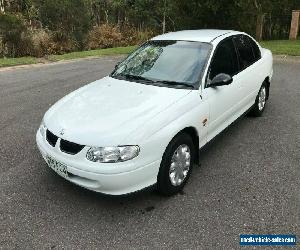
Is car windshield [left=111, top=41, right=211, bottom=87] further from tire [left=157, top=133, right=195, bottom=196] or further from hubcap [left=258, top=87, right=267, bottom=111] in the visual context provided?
hubcap [left=258, top=87, right=267, bottom=111]

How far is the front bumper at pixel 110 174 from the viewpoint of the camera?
3.39m

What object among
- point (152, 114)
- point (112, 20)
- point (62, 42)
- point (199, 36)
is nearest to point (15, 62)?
point (62, 42)

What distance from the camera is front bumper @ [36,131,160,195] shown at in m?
3.39

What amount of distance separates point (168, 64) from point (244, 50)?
154 cm

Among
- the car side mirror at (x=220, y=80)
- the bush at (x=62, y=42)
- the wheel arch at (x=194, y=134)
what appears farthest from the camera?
the bush at (x=62, y=42)

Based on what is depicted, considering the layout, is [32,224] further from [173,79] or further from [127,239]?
[173,79]

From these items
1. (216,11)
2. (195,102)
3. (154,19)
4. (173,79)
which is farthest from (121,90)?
(154,19)

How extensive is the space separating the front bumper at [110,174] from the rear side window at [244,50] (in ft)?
8.47

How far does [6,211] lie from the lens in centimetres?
379

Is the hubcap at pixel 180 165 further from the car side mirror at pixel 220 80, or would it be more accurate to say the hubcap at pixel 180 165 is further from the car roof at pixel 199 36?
the car roof at pixel 199 36

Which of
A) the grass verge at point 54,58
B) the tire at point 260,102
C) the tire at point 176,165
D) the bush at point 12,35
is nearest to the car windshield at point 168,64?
the tire at point 176,165

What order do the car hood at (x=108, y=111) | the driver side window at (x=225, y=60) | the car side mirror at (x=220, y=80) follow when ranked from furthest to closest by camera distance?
the driver side window at (x=225, y=60) < the car side mirror at (x=220, y=80) < the car hood at (x=108, y=111)

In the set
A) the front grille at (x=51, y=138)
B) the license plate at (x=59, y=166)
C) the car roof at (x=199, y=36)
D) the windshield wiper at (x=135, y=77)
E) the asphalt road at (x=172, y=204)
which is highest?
the car roof at (x=199, y=36)

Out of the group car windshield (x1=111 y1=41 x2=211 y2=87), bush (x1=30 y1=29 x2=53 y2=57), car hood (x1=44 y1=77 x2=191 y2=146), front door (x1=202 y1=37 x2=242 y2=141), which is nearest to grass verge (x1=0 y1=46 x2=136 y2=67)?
bush (x1=30 y1=29 x2=53 y2=57)
